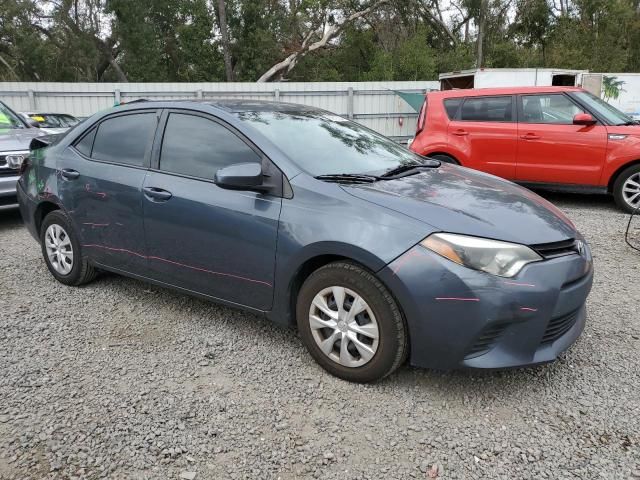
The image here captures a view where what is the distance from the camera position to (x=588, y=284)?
285 centimetres

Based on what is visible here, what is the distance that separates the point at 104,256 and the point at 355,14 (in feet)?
97.7

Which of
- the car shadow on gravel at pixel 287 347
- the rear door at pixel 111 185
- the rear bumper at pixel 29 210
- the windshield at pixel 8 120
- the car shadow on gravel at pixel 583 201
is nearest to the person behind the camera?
the car shadow on gravel at pixel 287 347

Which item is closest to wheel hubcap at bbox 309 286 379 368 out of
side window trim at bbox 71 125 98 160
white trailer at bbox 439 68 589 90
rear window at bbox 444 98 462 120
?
side window trim at bbox 71 125 98 160

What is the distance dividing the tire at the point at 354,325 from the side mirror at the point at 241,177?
0.62 meters

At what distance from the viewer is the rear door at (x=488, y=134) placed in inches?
→ 294

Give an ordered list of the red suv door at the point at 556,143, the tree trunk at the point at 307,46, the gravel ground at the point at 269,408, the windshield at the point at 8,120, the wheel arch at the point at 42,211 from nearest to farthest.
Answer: the gravel ground at the point at 269,408, the wheel arch at the point at 42,211, the red suv door at the point at 556,143, the windshield at the point at 8,120, the tree trunk at the point at 307,46

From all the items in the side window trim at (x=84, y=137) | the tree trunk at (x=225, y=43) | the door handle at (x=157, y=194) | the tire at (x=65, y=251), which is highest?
the tree trunk at (x=225, y=43)

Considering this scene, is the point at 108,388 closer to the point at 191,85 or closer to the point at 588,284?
the point at 588,284

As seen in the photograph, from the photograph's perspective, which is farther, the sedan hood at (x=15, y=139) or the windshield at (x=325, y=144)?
the sedan hood at (x=15, y=139)

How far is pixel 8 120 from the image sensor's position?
748 cm

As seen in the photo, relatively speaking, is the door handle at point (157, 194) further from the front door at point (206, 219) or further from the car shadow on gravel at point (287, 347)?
the car shadow on gravel at point (287, 347)

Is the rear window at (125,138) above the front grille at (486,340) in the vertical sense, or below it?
above

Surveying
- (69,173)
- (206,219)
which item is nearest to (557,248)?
(206,219)

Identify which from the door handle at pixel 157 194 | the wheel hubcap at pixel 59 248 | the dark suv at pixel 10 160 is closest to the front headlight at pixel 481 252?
the door handle at pixel 157 194
